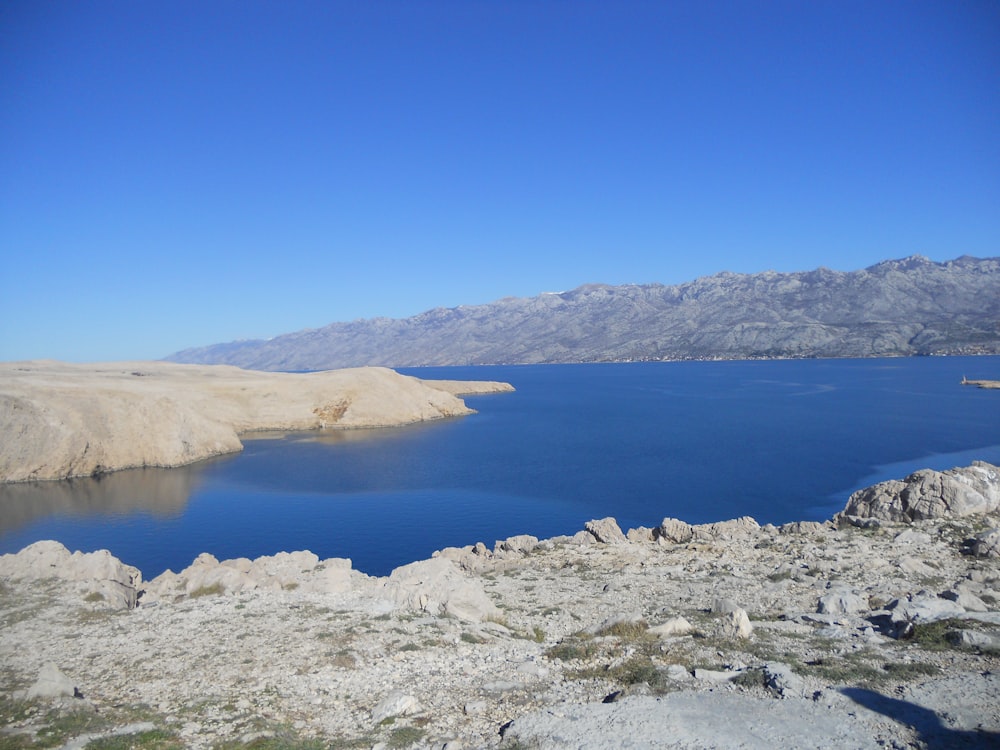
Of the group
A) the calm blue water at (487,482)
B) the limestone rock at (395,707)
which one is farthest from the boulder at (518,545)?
the limestone rock at (395,707)

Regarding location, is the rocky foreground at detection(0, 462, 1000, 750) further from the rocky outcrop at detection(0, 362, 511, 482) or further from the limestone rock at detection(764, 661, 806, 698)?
the rocky outcrop at detection(0, 362, 511, 482)

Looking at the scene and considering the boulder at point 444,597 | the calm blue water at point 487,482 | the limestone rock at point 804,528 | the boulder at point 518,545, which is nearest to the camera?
the boulder at point 444,597

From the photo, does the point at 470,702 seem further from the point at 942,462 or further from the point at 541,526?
the point at 942,462

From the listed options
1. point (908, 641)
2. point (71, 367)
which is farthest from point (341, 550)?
point (71, 367)

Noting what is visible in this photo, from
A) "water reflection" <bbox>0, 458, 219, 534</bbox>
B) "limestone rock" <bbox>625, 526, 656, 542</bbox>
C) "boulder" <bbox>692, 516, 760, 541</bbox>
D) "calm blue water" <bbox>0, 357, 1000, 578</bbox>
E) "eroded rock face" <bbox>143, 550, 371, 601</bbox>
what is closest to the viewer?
"eroded rock face" <bbox>143, 550, 371, 601</bbox>

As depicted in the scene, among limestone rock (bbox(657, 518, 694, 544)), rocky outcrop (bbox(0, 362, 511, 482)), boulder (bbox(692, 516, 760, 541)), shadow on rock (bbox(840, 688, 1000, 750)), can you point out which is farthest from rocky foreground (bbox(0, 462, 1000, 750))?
rocky outcrop (bbox(0, 362, 511, 482))

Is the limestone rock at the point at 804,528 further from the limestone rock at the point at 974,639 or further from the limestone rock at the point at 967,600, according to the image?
the limestone rock at the point at 974,639

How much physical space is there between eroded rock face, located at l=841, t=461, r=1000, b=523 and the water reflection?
45.9 m

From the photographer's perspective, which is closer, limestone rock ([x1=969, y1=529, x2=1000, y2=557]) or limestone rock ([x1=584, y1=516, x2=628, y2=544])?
limestone rock ([x1=969, y1=529, x2=1000, y2=557])

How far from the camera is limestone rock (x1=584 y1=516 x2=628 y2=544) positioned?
1202 inches

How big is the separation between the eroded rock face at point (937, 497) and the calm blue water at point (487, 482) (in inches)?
378

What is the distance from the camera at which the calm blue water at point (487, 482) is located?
38875mm

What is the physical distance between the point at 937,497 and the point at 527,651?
2311cm

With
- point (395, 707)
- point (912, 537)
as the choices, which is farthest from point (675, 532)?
point (395, 707)
